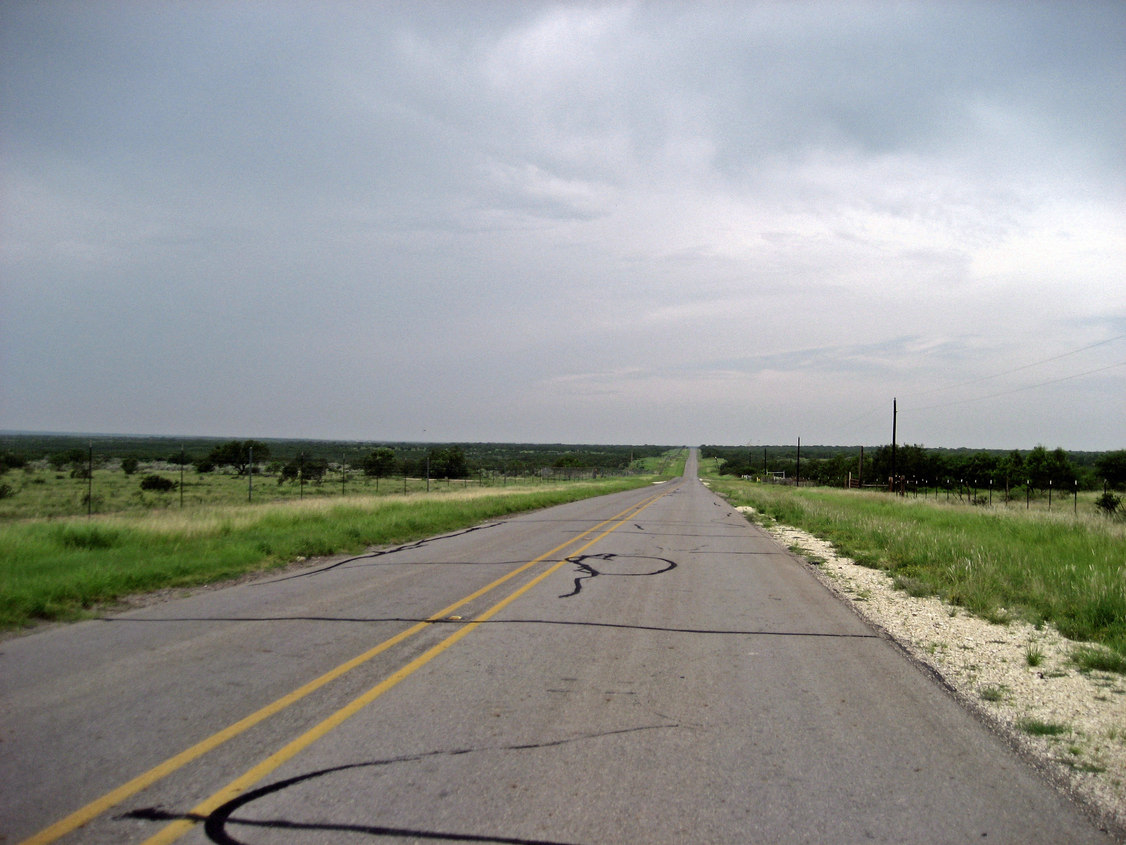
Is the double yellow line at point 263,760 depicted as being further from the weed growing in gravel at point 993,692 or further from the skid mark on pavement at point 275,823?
the weed growing in gravel at point 993,692

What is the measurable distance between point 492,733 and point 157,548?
35.6 feet

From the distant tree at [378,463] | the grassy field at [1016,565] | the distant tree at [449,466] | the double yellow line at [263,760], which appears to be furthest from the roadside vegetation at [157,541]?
the distant tree at [449,466]

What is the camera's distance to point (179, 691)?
17.6 ft

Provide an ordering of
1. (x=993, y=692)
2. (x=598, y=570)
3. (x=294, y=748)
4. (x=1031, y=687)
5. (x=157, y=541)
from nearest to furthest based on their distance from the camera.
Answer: (x=294, y=748)
(x=993, y=692)
(x=1031, y=687)
(x=598, y=570)
(x=157, y=541)

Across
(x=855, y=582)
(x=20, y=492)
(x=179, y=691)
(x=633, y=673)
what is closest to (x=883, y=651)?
(x=633, y=673)

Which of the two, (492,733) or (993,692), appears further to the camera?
(993,692)

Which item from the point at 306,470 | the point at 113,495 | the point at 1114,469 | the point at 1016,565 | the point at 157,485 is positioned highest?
the point at 1114,469

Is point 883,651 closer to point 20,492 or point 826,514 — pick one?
point 826,514

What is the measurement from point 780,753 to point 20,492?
114 feet

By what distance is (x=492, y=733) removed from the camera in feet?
15.1

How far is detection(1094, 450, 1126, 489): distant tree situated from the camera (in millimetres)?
51406

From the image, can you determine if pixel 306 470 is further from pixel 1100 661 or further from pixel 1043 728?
pixel 1043 728

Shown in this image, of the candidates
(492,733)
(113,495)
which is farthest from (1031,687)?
(113,495)

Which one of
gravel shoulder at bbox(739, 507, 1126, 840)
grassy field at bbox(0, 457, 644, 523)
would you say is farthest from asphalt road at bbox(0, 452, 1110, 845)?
grassy field at bbox(0, 457, 644, 523)
